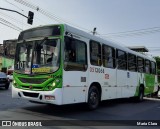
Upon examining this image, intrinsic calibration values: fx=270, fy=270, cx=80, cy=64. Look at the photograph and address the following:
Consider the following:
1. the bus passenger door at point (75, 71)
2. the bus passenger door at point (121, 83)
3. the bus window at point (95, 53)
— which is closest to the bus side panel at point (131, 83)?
the bus passenger door at point (121, 83)

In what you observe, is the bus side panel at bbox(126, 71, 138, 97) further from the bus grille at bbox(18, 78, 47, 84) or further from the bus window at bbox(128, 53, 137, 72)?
the bus grille at bbox(18, 78, 47, 84)

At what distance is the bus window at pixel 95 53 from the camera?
10766mm

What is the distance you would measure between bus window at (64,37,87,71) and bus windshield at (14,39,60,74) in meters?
0.37

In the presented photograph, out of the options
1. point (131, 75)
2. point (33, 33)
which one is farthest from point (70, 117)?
point (131, 75)

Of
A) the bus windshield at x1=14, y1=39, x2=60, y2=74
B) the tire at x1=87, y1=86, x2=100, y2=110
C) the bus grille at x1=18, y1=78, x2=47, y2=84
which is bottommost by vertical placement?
the tire at x1=87, y1=86, x2=100, y2=110

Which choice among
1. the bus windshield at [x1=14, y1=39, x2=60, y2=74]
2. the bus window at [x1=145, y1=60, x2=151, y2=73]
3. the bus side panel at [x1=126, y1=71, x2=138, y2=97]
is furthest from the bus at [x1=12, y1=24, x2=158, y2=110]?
the bus window at [x1=145, y1=60, x2=151, y2=73]

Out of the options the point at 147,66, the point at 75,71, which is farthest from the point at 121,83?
the point at 147,66

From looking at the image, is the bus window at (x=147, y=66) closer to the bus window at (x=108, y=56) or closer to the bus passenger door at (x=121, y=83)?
the bus passenger door at (x=121, y=83)

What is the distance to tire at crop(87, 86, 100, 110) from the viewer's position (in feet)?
34.6

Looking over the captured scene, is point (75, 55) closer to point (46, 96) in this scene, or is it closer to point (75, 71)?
point (75, 71)

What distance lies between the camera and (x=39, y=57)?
931 cm

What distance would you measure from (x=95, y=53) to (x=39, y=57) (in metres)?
2.69

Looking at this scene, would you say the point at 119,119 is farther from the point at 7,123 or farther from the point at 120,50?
the point at 120,50

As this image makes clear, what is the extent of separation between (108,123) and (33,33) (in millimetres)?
4170
